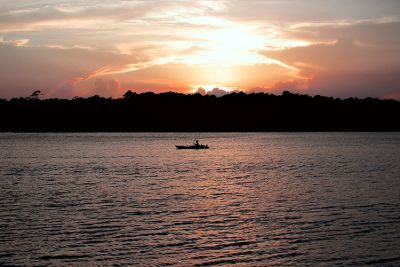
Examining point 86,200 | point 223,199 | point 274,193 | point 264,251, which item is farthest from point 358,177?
point 264,251

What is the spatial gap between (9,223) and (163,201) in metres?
14.6

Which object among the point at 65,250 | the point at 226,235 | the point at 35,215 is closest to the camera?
the point at 65,250

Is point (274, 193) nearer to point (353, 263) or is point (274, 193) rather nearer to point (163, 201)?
point (163, 201)

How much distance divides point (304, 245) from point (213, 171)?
5114cm

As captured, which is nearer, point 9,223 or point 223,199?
point 9,223

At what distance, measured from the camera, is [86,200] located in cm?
4525

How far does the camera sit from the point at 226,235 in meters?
30.3

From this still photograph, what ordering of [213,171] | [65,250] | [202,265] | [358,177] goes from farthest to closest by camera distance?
[213,171], [358,177], [65,250], [202,265]

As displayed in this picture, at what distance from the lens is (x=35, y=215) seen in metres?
37.3

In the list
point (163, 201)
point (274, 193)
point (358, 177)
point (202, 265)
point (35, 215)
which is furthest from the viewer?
point (358, 177)

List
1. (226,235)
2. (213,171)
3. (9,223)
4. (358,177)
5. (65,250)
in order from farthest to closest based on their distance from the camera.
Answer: (213,171)
(358,177)
(9,223)
(226,235)
(65,250)

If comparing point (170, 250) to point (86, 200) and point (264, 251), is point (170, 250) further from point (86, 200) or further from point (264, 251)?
point (86, 200)

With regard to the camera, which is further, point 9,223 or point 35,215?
point 35,215

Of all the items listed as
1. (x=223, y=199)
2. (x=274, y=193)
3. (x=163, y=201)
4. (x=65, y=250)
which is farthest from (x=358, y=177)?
(x=65, y=250)
